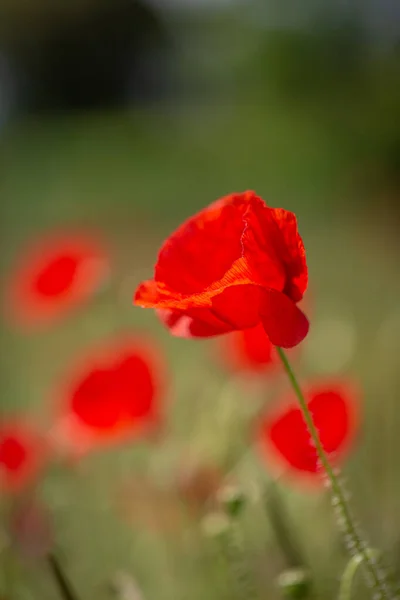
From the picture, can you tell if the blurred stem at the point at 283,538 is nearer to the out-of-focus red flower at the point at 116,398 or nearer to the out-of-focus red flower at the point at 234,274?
the out-of-focus red flower at the point at 116,398

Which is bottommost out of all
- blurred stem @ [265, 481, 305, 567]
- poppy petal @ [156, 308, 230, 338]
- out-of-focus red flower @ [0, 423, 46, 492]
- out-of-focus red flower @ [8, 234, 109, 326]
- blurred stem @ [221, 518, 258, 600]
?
blurred stem @ [221, 518, 258, 600]

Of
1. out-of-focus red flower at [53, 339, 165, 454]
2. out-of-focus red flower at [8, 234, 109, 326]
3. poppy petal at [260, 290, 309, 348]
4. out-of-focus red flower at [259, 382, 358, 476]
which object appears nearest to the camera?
poppy petal at [260, 290, 309, 348]

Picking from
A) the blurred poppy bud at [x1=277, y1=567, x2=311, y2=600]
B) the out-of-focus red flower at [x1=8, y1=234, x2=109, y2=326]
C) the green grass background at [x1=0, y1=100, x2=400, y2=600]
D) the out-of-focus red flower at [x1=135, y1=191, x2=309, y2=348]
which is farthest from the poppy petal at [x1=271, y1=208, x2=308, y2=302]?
the out-of-focus red flower at [x1=8, y1=234, x2=109, y2=326]

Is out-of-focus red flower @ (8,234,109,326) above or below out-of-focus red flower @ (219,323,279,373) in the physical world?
above

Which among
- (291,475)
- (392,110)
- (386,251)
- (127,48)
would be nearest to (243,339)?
(291,475)

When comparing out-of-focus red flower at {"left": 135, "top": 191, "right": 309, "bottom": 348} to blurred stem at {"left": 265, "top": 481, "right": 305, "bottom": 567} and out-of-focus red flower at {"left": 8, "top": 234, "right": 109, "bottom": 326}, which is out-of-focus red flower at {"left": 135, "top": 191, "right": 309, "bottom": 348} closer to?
blurred stem at {"left": 265, "top": 481, "right": 305, "bottom": 567}

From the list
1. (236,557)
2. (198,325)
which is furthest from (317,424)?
(198,325)
